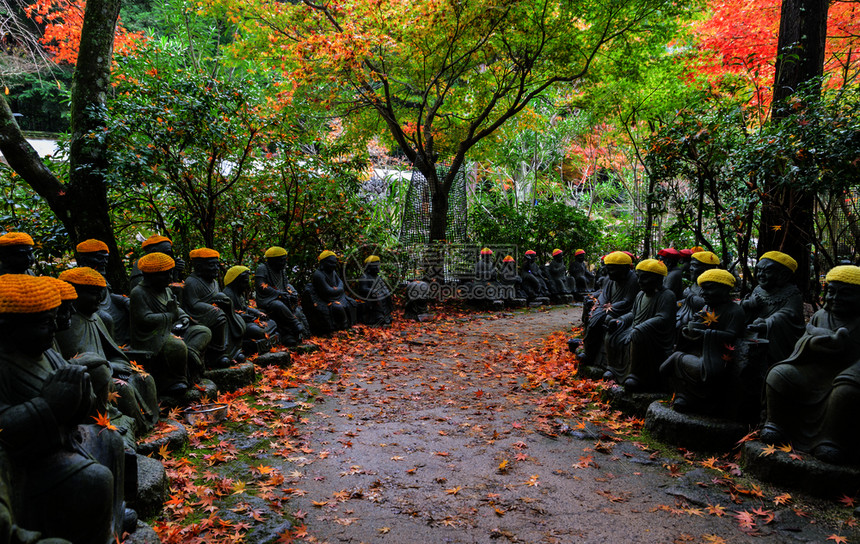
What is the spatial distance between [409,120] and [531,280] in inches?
259

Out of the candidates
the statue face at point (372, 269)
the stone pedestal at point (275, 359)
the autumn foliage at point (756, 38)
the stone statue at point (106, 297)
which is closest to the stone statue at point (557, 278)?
the autumn foliage at point (756, 38)

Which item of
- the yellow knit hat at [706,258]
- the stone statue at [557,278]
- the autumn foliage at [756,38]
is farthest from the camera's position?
the stone statue at [557,278]

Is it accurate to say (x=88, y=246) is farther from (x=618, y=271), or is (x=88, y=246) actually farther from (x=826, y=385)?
(x=826, y=385)

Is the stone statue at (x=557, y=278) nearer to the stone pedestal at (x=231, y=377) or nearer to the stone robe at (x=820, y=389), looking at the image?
the stone pedestal at (x=231, y=377)

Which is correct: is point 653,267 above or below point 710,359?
above

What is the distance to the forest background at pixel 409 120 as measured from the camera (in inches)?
249

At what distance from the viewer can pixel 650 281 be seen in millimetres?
5621

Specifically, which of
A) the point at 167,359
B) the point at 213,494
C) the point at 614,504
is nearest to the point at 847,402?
the point at 614,504

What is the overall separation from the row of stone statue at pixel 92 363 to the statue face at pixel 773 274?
5.34 meters

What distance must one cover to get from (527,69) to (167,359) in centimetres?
1079

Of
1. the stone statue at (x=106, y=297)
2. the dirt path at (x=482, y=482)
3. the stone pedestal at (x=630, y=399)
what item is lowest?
the dirt path at (x=482, y=482)

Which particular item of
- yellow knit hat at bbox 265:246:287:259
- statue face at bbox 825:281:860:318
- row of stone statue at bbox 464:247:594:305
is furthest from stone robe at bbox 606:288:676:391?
row of stone statue at bbox 464:247:594:305

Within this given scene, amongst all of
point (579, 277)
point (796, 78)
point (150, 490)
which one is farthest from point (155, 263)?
point (579, 277)

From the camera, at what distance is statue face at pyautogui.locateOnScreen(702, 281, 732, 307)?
15.3 feet
